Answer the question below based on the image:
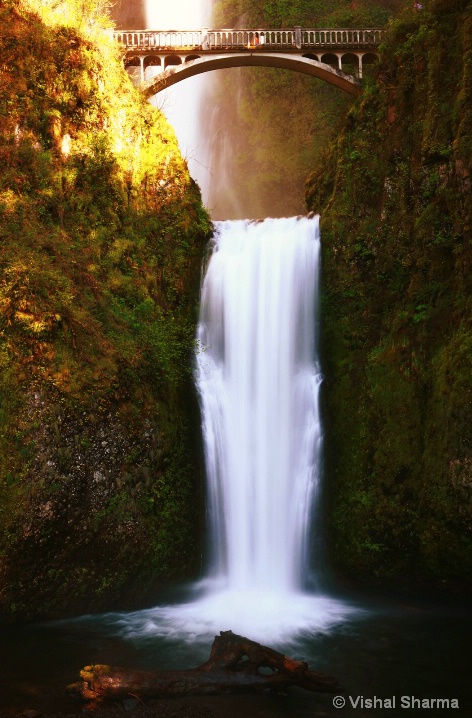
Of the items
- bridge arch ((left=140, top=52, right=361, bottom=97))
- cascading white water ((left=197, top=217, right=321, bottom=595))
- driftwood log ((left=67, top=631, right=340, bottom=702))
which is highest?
bridge arch ((left=140, top=52, right=361, bottom=97))

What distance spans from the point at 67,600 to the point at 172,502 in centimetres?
239

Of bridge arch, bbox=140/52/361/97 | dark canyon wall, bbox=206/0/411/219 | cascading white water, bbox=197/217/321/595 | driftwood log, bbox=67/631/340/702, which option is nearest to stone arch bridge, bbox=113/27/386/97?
bridge arch, bbox=140/52/361/97

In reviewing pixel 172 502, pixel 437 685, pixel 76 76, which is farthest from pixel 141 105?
pixel 437 685

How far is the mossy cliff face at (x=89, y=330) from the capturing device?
32.4 ft

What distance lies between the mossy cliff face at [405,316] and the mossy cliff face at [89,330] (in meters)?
2.98

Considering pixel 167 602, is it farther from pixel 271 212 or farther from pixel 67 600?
pixel 271 212

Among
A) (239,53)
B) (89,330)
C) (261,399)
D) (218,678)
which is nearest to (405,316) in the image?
(261,399)

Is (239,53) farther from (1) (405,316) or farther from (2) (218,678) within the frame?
(2) (218,678)

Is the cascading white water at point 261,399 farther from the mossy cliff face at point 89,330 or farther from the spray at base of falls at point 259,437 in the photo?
the mossy cliff face at point 89,330

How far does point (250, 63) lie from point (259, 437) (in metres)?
12.1

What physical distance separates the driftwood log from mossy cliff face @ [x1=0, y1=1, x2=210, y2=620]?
3050 mm

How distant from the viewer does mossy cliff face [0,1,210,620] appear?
9.87 meters

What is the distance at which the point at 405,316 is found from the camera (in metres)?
12.5

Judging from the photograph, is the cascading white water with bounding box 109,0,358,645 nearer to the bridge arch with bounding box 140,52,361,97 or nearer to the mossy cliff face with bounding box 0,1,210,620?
the mossy cliff face with bounding box 0,1,210,620
